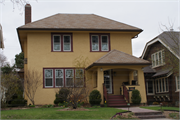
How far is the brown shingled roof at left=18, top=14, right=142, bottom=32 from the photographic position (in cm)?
1962

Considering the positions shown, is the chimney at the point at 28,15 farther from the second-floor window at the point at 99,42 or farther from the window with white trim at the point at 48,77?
the second-floor window at the point at 99,42

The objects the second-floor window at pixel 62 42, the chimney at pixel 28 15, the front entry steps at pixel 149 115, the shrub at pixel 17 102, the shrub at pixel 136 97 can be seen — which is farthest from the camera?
the chimney at pixel 28 15

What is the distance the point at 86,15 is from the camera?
23.2m

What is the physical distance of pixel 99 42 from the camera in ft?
66.7

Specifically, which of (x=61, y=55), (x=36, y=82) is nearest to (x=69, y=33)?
(x=61, y=55)

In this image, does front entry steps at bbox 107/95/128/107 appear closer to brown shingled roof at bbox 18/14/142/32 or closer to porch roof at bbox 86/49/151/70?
porch roof at bbox 86/49/151/70

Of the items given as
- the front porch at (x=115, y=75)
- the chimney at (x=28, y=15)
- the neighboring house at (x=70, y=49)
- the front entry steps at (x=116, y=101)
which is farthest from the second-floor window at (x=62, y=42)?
the front entry steps at (x=116, y=101)

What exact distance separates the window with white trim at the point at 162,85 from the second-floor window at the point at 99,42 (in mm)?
6241

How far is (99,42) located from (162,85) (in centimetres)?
746

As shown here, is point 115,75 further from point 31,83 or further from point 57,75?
point 31,83

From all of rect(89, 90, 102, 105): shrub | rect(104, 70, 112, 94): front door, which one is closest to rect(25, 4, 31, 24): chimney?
rect(104, 70, 112, 94): front door

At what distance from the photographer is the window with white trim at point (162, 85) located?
2134 centimetres

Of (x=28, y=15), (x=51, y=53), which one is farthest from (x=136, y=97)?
(x=28, y=15)

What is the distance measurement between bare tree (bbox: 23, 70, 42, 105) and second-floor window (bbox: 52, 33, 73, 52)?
2.73 m
